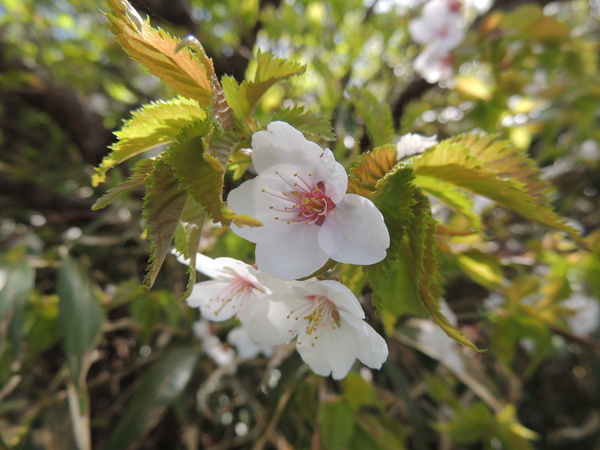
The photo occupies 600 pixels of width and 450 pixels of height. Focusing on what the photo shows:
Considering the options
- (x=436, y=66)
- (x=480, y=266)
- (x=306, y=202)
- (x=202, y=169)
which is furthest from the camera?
(x=436, y=66)

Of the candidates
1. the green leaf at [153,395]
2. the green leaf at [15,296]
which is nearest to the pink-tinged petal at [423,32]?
the green leaf at [153,395]

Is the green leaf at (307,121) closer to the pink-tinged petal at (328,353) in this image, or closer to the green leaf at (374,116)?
the green leaf at (374,116)

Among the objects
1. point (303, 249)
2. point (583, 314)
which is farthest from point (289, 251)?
point (583, 314)

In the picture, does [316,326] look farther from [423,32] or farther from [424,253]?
[423,32]

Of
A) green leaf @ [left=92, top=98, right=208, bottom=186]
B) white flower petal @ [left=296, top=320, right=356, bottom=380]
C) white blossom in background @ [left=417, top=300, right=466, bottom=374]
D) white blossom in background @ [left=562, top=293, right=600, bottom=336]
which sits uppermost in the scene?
green leaf @ [left=92, top=98, right=208, bottom=186]

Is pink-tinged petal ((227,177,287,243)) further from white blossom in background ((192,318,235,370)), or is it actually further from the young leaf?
white blossom in background ((192,318,235,370))

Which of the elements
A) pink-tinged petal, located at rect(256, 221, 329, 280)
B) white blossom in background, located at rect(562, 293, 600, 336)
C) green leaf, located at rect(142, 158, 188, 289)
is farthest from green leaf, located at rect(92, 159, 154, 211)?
white blossom in background, located at rect(562, 293, 600, 336)

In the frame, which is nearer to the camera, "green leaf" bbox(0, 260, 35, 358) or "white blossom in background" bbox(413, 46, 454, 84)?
"green leaf" bbox(0, 260, 35, 358)
